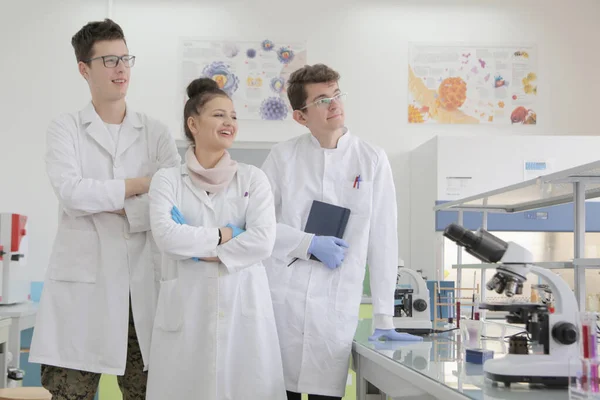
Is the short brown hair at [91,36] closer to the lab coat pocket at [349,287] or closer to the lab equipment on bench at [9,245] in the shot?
the lab coat pocket at [349,287]

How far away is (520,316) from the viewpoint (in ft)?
5.21

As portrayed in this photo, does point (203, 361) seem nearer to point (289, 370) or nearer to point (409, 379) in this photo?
point (289, 370)

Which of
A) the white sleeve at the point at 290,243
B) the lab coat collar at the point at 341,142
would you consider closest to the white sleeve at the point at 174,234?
the white sleeve at the point at 290,243

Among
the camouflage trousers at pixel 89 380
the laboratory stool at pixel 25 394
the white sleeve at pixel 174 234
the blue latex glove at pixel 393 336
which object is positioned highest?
the white sleeve at pixel 174 234

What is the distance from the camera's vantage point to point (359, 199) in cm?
234

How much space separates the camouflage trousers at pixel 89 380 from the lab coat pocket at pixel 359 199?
2.53 ft

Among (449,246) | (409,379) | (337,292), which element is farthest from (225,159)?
(449,246)

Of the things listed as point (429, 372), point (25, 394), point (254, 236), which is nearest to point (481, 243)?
point (429, 372)

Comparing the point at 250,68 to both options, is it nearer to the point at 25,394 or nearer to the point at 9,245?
the point at 9,245

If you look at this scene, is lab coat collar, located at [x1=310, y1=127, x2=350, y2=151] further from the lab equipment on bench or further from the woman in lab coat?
the lab equipment on bench

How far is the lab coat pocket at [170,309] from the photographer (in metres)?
1.99

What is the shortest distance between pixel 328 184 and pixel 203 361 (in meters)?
0.73

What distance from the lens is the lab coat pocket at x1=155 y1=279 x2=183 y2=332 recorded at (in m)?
1.99

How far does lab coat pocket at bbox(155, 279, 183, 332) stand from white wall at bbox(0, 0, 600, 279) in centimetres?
396
